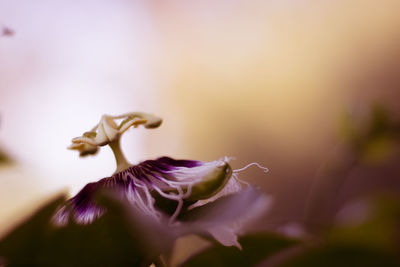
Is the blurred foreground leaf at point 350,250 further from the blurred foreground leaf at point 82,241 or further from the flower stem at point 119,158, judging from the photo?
the flower stem at point 119,158

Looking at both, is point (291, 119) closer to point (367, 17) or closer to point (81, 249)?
point (367, 17)

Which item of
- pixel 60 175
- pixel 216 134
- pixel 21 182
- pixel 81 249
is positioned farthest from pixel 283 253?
pixel 216 134

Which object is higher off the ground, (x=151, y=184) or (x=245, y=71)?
(x=151, y=184)

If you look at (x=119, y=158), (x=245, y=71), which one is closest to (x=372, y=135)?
(x=119, y=158)

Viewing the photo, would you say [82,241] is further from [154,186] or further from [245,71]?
[245,71]

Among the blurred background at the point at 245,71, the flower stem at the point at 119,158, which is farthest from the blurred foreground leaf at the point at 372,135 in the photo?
the blurred background at the point at 245,71

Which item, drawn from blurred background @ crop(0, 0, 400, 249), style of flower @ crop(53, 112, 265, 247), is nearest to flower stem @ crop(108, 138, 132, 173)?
style of flower @ crop(53, 112, 265, 247)

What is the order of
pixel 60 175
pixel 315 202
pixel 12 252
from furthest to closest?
1. pixel 60 175
2. pixel 315 202
3. pixel 12 252
